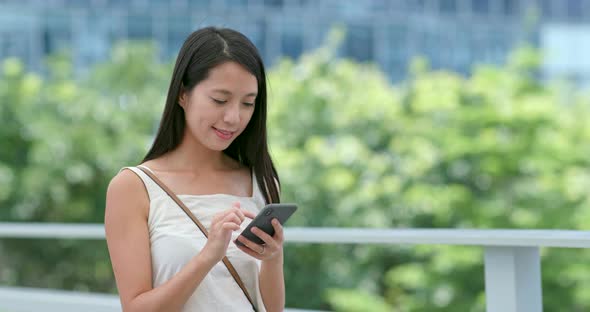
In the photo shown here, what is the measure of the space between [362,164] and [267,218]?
41.8ft

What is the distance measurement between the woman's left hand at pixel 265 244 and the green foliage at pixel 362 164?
10.6 m

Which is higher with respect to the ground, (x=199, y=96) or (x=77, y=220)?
(x=199, y=96)

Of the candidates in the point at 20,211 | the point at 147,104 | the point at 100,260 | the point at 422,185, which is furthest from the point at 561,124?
the point at 20,211

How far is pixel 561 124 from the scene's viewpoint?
1361 cm

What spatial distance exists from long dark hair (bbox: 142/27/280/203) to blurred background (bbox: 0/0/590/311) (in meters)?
10.4

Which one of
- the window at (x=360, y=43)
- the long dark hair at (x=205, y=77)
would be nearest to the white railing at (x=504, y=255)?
A: the long dark hair at (x=205, y=77)

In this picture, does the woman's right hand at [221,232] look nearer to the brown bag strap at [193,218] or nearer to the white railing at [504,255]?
the brown bag strap at [193,218]

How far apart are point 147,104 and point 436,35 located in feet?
43.3

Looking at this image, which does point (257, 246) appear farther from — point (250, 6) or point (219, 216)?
point (250, 6)

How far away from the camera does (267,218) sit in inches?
70.9

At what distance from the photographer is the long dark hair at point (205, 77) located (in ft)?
6.28

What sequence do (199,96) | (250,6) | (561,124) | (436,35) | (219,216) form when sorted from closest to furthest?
(219,216) → (199,96) → (561,124) → (250,6) → (436,35)

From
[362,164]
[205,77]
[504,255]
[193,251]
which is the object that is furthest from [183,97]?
[362,164]

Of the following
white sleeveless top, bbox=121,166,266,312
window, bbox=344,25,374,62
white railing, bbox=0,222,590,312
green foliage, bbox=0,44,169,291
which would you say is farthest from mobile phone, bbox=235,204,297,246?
window, bbox=344,25,374,62
